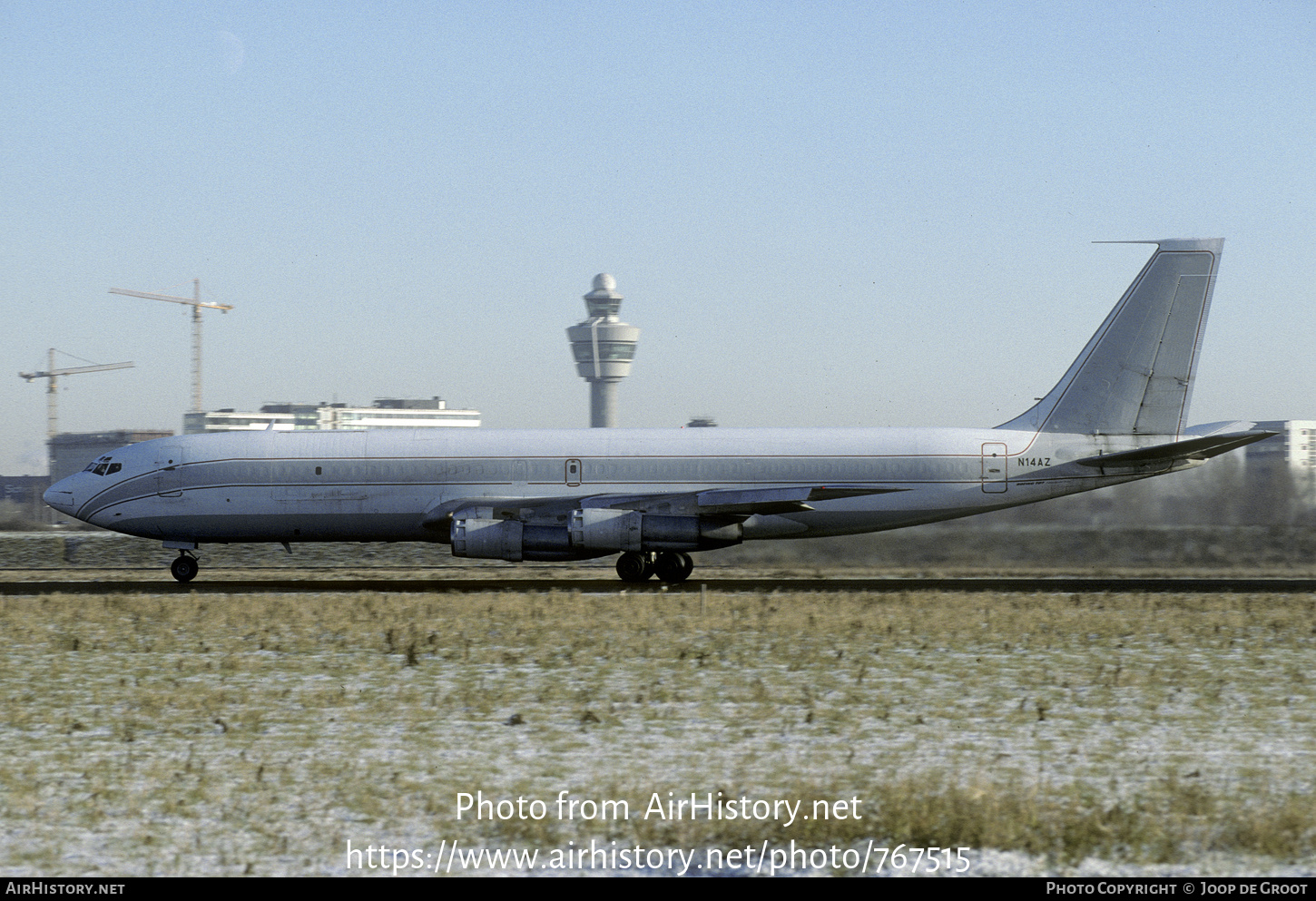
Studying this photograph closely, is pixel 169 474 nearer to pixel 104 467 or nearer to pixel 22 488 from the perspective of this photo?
pixel 104 467

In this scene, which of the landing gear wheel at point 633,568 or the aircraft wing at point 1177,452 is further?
the landing gear wheel at point 633,568

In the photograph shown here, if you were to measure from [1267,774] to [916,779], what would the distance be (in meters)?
3.31

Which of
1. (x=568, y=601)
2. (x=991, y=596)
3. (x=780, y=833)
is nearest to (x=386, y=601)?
(x=568, y=601)

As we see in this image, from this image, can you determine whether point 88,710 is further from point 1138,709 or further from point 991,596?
point 991,596

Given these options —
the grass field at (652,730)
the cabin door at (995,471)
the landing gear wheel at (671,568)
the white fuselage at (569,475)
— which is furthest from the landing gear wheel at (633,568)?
the cabin door at (995,471)

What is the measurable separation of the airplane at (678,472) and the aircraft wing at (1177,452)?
11cm

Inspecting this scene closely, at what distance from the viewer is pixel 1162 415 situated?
3366 centimetres

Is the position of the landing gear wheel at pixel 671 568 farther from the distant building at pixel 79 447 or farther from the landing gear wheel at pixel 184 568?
the distant building at pixel 79 447

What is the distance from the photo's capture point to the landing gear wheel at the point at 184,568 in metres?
33.1

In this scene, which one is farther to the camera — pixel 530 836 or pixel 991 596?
pixel 991 596

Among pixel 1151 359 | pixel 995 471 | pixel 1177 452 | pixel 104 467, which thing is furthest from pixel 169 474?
pixel 1151 359

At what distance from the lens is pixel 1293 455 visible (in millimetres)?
58250

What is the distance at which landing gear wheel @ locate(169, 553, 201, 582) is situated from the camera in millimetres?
33062

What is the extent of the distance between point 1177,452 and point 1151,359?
396cm
